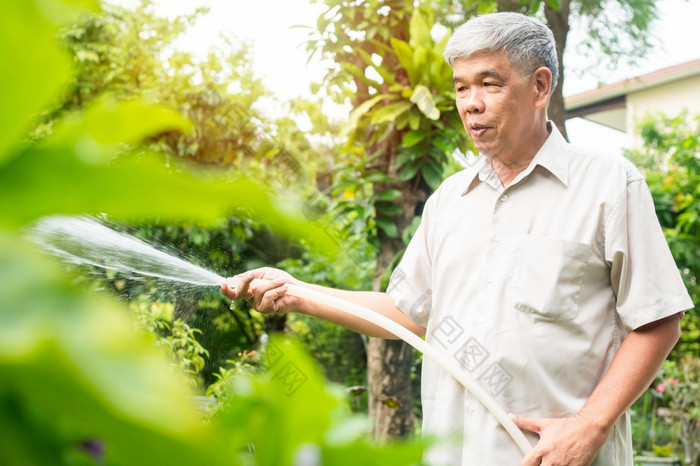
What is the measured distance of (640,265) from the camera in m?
1.72

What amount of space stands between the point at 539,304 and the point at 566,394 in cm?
23

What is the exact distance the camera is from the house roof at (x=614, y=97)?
650 inches

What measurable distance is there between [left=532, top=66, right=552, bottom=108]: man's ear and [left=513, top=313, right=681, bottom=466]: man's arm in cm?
64

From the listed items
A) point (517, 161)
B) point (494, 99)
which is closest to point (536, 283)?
point (517, 161)

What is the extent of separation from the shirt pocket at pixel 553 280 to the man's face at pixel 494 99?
30cm

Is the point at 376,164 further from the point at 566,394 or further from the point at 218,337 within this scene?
the point at 566,394

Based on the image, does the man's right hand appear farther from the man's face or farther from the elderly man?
the man's face

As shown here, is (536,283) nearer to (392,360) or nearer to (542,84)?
(542,84)

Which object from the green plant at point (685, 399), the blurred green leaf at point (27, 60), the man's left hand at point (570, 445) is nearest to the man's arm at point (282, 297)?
the man's left hand at point (570, 445)

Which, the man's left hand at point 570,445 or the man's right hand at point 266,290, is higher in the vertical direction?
the man's right hand at point 266,290

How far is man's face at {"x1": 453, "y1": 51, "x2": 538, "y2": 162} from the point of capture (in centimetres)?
187

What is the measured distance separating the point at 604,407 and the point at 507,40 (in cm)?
93

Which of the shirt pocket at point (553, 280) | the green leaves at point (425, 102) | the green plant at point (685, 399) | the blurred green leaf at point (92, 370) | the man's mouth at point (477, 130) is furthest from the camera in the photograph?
the green plant at point (685, 399)

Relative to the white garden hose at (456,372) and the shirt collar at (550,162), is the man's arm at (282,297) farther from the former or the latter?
the shirt collar at (550,162)
